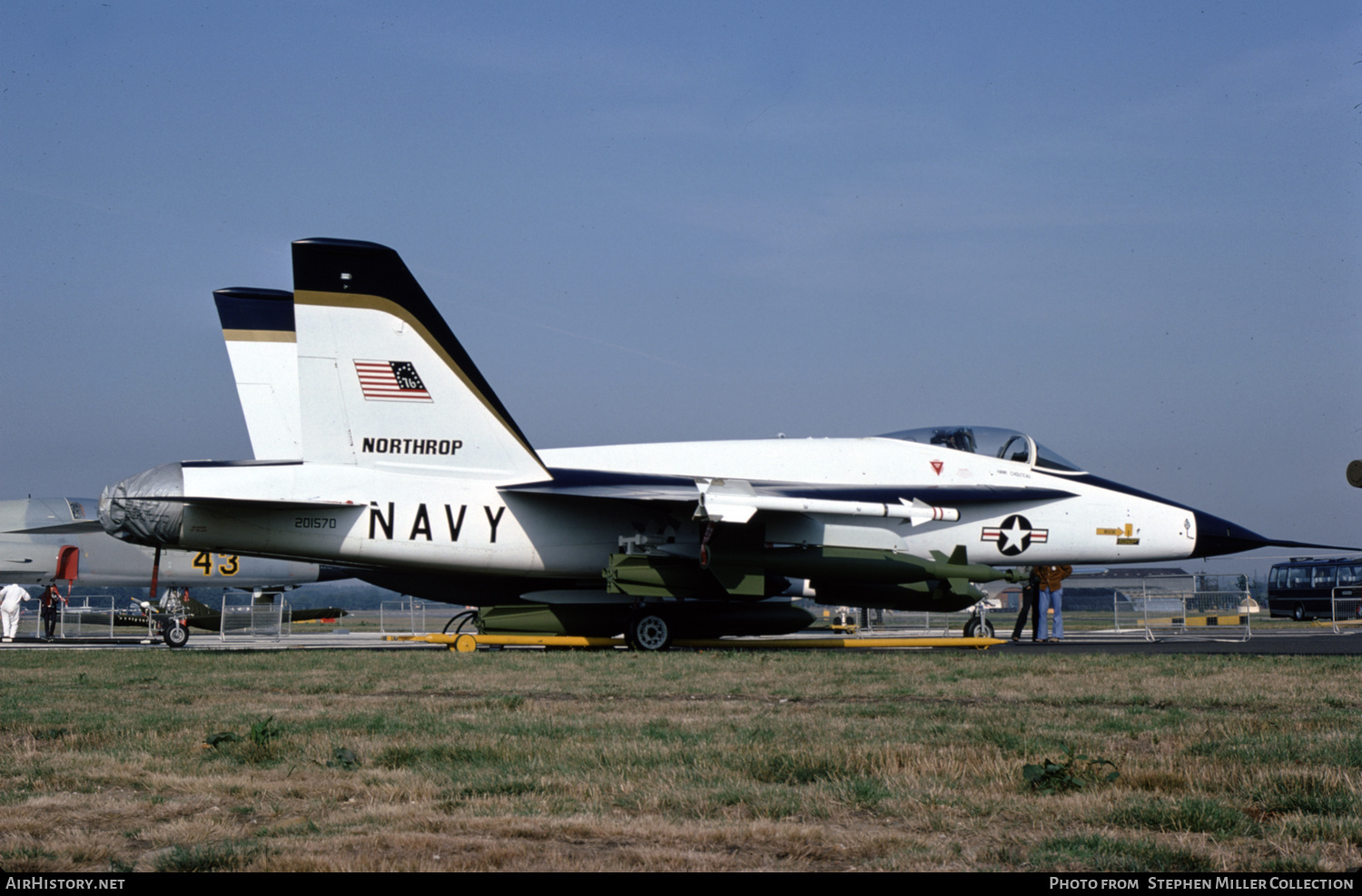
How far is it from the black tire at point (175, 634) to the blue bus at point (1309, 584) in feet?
131

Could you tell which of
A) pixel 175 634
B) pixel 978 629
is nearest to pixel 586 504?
pixel 978 629

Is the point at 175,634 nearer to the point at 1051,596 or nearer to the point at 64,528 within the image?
the point at 64,528

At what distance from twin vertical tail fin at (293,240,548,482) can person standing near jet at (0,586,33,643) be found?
14.1 metres

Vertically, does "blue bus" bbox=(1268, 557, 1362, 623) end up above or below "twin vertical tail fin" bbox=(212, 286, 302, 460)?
below

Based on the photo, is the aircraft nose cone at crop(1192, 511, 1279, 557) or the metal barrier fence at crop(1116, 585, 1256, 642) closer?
the aircraft nose cone at crop(1192, 511, 1279, 557)

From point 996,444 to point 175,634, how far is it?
15604 millimetres

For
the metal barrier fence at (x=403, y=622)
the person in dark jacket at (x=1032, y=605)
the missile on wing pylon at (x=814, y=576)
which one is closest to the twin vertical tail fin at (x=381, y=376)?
the missile on wing pylon at (x=814, y=576)

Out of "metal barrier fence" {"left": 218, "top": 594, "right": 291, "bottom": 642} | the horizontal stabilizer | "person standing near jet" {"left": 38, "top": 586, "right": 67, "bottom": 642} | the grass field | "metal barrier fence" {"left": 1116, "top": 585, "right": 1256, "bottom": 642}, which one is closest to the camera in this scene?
the grass field

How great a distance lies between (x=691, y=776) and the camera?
5.69 meters

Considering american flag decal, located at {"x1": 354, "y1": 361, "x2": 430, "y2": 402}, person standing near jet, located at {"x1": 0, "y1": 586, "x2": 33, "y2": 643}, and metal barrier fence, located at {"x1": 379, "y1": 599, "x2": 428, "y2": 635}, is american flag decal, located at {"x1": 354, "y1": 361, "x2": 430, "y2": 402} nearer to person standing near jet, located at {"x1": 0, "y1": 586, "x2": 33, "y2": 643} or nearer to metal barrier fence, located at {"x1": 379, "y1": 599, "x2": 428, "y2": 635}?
metal barrier fence, located at {"x1": 379, "y1": 599, "x2": 428, "y2": 635}

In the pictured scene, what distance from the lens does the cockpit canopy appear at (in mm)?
18141

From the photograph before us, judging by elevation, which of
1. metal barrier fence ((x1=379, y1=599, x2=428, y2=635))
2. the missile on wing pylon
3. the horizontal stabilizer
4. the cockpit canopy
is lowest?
metal barrier fence ((x1=379, y1=599, x2=428, y2=635))

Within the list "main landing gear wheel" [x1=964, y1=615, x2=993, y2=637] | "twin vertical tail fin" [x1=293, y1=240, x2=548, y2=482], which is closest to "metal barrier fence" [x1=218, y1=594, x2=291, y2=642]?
"twin vertical tail fin" [x1=293, y1=240, x2=548, y2=482]

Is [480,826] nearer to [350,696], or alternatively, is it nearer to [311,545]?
[350,696]
